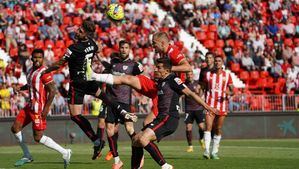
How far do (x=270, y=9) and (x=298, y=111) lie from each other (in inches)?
436

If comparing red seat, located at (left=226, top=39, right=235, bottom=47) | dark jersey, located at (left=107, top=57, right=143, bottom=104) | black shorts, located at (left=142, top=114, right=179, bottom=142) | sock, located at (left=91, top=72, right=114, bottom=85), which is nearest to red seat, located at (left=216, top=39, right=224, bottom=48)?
red seat, located at (left=226, top=39, right=235, bottom=47)

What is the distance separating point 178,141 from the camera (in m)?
32.5

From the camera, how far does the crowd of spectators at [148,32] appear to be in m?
34.1

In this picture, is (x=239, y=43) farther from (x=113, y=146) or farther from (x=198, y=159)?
(x=113, y=146)

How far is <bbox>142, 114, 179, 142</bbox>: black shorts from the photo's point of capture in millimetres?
15430

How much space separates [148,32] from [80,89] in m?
20.4

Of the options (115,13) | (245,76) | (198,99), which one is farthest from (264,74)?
(198,99)

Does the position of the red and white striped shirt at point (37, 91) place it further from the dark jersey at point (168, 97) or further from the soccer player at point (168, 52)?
the dark jersey at point (168, 97)

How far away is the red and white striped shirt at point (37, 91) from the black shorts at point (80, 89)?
22.8 inches

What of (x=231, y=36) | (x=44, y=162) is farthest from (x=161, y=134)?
(x=231, y=36)

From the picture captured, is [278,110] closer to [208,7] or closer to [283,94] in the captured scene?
[283,94]

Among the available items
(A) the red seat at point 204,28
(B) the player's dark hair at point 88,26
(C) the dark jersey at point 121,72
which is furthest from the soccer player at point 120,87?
(A) the red seat at point 204,28

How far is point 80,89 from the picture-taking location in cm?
1908

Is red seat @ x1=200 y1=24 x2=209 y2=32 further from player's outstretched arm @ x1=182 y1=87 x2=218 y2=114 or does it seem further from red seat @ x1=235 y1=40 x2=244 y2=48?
player's outstretched arm @ x1=182 y1=87 x2=218 y2=114
